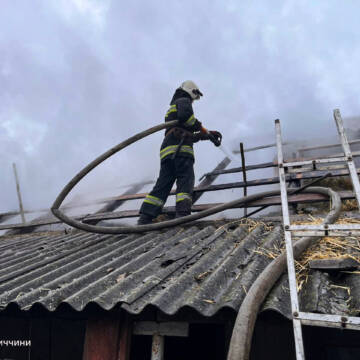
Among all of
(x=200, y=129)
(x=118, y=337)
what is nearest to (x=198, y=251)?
(x=118, y=337)

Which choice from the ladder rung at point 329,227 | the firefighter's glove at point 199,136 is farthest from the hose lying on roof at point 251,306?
the firefighter's glove at point 199,136

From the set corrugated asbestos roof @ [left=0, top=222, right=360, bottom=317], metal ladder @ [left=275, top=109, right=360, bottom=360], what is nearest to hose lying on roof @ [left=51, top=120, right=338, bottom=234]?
corrugated asbestos roof @ [left=0, top=222, right=360, bottom=317]

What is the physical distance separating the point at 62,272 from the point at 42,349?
80cm

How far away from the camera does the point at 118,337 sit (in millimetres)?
2494

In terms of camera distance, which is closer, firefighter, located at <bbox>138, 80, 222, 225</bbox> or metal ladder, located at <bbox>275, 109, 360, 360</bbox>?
metal ladder, located at <bbox>275, 109, 360, 360</bbox>

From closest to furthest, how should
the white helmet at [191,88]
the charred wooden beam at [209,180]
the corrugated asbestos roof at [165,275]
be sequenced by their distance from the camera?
1. the corrugated asbestos roof at [165,275]
2. the white helmet at [191,88]
3. the charred wooden beam at [209,180]

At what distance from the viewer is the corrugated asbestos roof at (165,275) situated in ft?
7.02

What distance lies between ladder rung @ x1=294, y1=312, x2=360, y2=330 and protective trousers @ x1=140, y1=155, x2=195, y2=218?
2910 mm

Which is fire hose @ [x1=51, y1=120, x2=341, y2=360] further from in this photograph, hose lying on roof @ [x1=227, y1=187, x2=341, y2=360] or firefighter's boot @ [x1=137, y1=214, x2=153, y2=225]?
firefighter's boot @ [x1=137, y1=214, x2=153, y2=225]

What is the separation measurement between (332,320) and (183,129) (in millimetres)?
3667

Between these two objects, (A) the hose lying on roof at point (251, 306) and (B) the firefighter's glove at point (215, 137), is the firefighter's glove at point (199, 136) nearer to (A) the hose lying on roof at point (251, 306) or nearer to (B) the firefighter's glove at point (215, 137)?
(B) the firefighter's glove at point (215, 137)

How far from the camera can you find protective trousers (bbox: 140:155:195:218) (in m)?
4.51

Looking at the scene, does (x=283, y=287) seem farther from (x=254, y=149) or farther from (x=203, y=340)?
(x=254, y=149)

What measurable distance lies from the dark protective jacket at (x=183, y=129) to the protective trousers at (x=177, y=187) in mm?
110
